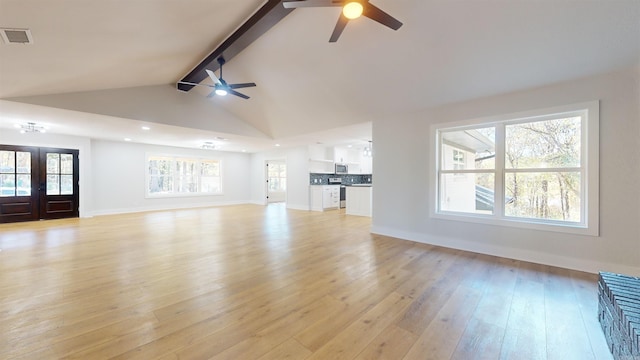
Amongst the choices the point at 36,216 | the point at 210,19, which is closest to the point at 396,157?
the point at 210,19

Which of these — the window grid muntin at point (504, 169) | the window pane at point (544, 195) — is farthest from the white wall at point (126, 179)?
the window pane at point (544, 195)

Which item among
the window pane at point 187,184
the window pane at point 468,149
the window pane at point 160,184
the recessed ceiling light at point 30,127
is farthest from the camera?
the window pane at point 187,184

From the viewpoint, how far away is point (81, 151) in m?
7.07

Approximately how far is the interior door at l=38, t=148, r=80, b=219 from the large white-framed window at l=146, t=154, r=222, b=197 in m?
1.84

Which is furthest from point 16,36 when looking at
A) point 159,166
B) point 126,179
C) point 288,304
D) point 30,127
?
point 159,166

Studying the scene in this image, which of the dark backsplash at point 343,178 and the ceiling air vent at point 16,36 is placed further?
the dark backsplash at point 343,178

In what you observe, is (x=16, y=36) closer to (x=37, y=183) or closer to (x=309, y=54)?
(x=309, y=54)

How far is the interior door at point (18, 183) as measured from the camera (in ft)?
20.0

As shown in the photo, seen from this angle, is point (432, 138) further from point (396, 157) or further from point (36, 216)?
point (36, 216)

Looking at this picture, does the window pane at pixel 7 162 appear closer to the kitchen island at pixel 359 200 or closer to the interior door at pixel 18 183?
the interior door at pixel 18 183

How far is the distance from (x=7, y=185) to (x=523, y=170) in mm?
11137

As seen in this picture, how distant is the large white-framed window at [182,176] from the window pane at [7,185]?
115 inches

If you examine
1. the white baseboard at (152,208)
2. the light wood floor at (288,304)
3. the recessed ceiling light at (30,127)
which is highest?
the recessed ceiling light at (30,127)

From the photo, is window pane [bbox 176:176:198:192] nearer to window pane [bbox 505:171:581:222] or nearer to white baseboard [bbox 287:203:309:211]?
white baseboard [bbox 287:203:309:211]
